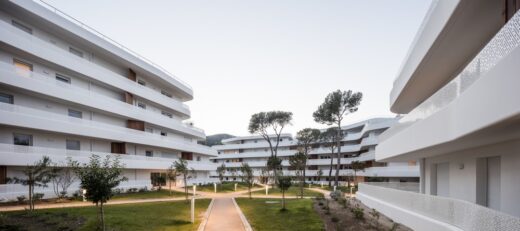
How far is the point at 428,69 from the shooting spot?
15.5m

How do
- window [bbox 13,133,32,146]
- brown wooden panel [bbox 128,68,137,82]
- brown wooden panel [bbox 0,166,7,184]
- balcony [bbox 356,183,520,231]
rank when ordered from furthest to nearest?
brown wooden panel [bbox 128,68,137,82] → window [bbox 13,133,32,146] → brown wooden panel [bbox 0,166,7,184] → balcony [bbox 356,183,520,231]

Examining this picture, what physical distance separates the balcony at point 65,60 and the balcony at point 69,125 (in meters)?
4.35

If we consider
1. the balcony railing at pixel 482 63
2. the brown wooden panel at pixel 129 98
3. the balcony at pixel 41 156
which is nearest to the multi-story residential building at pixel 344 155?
the balcony at pixel 41 156

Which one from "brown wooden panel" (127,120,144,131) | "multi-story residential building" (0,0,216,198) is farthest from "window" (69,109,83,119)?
"brown wooden panel" (127,120,144,131)

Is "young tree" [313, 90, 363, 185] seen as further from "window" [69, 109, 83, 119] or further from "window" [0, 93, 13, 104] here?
"window" [0, 93, 13, 104]

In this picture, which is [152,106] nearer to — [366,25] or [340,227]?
[366,25]

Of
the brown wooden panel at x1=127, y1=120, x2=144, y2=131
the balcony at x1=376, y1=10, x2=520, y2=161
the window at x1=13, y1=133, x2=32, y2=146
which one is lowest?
the window at x1=13, y1=133, x2=32, y2=146

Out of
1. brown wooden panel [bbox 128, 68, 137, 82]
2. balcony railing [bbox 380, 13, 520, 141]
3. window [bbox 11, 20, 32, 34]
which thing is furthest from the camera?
brown wooden panel [bbox 128, 68, 137, 82]

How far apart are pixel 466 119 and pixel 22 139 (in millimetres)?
29163

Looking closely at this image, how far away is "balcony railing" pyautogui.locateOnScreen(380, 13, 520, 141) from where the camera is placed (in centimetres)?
686

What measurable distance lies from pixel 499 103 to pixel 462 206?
165 inches

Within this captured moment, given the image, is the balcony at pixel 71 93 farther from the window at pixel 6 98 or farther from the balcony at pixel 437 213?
the balcony at pixel 437 213

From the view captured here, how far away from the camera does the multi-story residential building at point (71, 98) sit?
78.7ft

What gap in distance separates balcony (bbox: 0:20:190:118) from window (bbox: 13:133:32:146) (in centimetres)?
625
